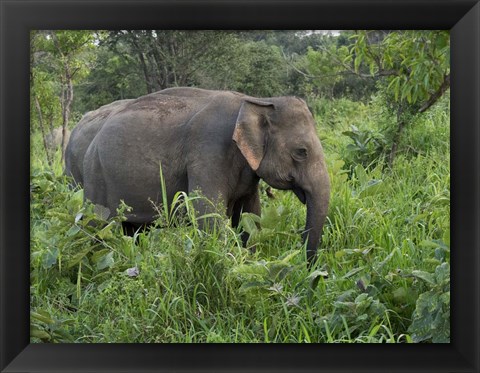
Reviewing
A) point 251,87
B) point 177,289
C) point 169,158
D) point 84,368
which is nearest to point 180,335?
point 177,289

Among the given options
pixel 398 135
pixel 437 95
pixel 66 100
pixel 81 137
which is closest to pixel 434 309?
pixel 437 95

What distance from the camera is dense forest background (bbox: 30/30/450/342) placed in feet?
11.4

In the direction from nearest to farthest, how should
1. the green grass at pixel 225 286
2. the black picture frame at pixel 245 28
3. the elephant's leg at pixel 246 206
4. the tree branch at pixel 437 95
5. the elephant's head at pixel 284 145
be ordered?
the black picture frame at pixel 245 28 < the green grass at pixel 225 286 < the tree branch at pixel 437 95 < the elephant's head at pixel 284 145 < the elephant's leg at pixel 246 206

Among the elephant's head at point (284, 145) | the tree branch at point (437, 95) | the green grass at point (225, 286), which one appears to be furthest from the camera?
the elephant's head at point (284, 145)

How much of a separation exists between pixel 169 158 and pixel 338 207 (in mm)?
860

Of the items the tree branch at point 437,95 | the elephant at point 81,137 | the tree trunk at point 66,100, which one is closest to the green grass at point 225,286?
the tree branch at point 437,95

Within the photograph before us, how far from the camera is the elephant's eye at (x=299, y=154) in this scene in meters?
4.42

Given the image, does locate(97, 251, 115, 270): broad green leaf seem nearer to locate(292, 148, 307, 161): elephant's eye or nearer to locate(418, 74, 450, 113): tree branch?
locate(292, 148, 307, 161): elephant's eye

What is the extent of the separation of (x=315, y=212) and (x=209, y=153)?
0.59m

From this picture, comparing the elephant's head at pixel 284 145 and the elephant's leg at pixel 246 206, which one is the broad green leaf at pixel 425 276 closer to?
the elephant's head at pixel 284 145

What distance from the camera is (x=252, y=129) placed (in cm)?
444

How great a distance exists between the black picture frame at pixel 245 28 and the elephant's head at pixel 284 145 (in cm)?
129

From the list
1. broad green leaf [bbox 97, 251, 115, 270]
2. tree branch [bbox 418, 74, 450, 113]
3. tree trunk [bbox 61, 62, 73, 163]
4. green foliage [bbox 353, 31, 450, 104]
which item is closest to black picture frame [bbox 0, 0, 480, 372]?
green foliage [bbox 353, 31, 450, 104]
